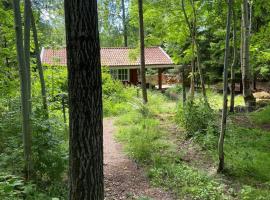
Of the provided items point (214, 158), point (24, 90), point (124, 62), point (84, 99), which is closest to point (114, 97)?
point (124, 62)

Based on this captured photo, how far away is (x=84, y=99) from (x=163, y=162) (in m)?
4.12

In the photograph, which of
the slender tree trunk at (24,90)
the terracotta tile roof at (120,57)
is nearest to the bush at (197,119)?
the slender tree trunk at (24,90)

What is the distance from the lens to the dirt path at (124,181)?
5230 millimetres

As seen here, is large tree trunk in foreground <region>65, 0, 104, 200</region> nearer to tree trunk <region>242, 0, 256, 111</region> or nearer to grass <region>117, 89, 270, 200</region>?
grass <region>117, 89, 270, 200</region>

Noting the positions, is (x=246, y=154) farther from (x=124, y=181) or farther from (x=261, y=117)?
(x=261, y=117)

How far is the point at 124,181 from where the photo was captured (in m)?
5.86

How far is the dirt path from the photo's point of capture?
206 inches

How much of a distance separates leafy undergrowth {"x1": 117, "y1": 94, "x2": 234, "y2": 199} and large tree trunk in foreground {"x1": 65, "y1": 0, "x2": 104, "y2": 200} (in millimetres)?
2633

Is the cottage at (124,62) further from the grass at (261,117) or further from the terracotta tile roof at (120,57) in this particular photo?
the grass at (261,117)

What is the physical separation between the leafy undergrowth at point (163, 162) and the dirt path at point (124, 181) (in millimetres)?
191

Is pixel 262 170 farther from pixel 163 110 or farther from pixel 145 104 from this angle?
pixel 163 110

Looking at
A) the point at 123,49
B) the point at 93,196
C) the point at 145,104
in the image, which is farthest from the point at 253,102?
the point at 123,49

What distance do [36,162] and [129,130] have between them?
433 centimetres

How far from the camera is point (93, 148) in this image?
9.61 ft
